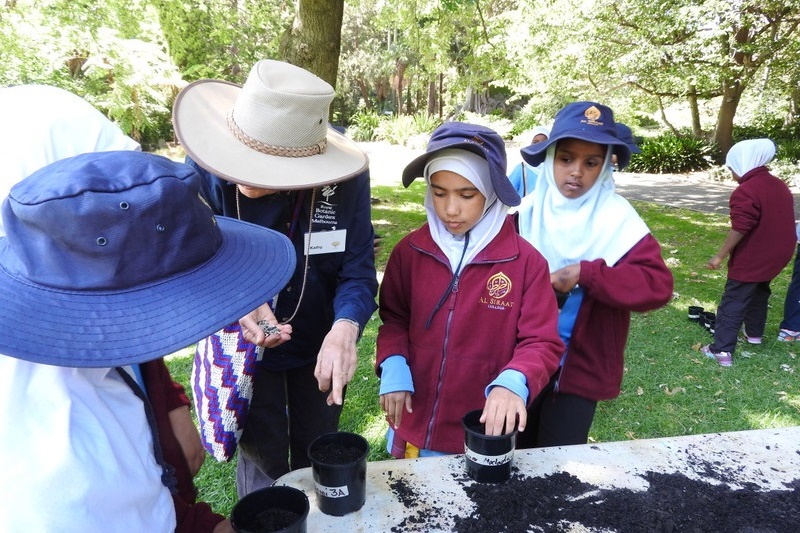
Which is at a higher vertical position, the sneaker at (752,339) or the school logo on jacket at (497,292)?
the school logo on jacket at (497,292)

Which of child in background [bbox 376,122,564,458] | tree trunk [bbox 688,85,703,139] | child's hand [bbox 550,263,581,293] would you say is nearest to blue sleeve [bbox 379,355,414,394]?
child in background [bbox 376,122,564,458]

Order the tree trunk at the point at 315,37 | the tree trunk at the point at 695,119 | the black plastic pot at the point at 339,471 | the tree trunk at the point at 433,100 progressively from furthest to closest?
the tree trunk at the point at 433,100
the tree trunk at the point at 695,119
the tree trunk at the point at 315,37
the black plastic pot at the point at 339,471

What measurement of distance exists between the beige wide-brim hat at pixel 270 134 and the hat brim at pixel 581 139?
0.82m

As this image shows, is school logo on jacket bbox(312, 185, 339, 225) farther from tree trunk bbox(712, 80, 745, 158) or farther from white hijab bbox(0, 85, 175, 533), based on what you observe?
tree trunk bbox(712, 80, 745, 158)

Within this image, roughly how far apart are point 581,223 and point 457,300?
2.10 ft

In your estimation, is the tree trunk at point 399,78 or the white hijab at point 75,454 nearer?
the white hijab at point 75,454

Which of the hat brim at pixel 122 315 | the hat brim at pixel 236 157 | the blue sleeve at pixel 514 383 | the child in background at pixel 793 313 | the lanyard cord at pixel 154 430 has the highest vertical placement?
the hat brim at pixel 236 157

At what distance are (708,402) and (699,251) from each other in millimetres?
4554

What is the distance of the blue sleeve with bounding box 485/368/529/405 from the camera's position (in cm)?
149

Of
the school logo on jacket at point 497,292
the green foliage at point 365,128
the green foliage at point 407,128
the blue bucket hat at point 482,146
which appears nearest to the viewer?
the blue bucket hat at point 482,146

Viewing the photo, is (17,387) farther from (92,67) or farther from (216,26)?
(92,67)

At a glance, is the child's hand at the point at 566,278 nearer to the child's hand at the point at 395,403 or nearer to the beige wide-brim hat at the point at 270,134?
the child's hand at the point at 395,403

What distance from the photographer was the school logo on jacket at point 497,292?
176 cm

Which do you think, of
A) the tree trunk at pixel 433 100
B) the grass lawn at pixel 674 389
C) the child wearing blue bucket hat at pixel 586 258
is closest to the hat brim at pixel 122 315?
the child wearing blue bucket hat at pixel 586 258
